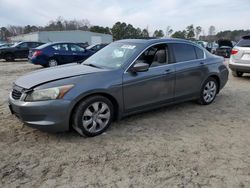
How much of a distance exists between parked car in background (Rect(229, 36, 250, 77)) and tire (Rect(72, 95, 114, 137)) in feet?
20.0

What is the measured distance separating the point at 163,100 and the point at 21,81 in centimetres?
250

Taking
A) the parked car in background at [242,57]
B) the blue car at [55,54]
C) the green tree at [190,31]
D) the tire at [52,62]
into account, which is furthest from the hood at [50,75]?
the green tree at [190,31]

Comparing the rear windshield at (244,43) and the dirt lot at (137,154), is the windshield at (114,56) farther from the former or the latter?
the rear windshield at (244,43)

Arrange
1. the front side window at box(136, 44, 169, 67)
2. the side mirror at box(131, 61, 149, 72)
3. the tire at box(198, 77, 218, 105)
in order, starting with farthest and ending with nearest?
1. the tire at box(198, 77, 218, 105)
2. the front side window at box(136, 44, 169, 67)
3. the side mirror at box(131, 61, 149, 72)

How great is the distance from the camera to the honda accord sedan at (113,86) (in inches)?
137

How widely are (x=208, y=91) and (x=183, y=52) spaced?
119 cm

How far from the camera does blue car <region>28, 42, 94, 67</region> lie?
12.0 m

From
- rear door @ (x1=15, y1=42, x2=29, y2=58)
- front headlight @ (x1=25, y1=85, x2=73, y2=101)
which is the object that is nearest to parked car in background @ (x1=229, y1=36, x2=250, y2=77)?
front headlight @ (x1=25, y1=85, x2=73, y2=101)

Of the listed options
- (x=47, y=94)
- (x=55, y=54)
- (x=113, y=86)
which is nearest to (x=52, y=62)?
(x=55, y=54)

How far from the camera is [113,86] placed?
3881 millimetres

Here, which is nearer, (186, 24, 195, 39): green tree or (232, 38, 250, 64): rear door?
(232, 38, 250, 64): rear door

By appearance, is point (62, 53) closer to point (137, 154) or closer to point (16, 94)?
point (16, 94)

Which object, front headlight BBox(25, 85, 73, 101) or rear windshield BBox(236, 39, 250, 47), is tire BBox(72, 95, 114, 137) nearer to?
front headlight BBox(25, 85, 73, 101)

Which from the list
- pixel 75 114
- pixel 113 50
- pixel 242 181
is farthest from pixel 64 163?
pixel 113 50
